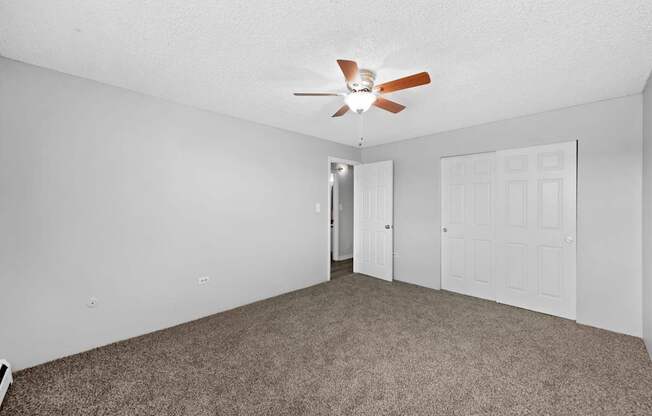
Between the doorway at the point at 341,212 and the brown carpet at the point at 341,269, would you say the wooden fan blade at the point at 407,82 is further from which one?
the doorway at the point at 341,212

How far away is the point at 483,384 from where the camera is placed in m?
1.99

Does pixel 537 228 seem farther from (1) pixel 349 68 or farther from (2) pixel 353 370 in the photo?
(1) pixel 349 68

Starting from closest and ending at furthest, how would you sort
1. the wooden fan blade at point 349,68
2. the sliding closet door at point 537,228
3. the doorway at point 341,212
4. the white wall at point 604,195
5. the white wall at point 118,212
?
the wooden fan blade at point 349,68
the white wall at point 118,212
the white wall at point 604,195
the sliding closet door at point 537,228
the doorway at point 341,212

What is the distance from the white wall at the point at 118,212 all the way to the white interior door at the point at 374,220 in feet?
5.88

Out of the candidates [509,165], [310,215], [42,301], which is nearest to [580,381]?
[509,165]

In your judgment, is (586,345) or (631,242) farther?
(631,242)

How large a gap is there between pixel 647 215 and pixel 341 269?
161 inches

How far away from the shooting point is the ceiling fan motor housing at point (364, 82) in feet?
7.07

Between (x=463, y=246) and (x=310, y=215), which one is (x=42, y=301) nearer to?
(x=310, y=215)

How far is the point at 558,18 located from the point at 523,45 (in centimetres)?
26

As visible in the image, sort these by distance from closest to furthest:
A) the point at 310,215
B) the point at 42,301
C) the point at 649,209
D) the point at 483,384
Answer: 1. the point at 483,384
2. the point at 42,301
3. the point at 649,209
4. the point at 310,215

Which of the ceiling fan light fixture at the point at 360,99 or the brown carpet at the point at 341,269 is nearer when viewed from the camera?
the ceiling fan light fixture at the point at 360,99

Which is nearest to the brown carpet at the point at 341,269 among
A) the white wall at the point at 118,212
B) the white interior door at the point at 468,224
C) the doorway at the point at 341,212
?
the doorway at the point at 341,212

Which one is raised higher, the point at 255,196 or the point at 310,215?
the point at 255,196
